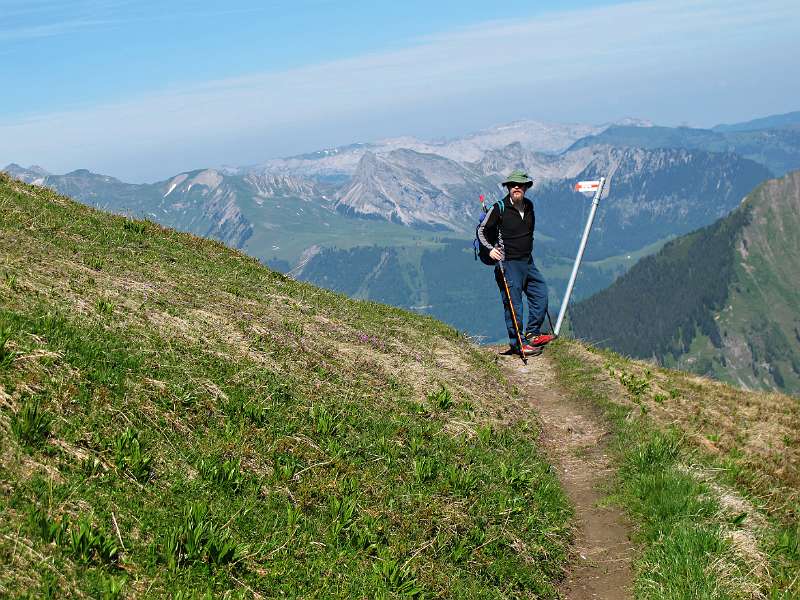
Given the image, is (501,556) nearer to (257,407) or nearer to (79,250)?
(257,407)

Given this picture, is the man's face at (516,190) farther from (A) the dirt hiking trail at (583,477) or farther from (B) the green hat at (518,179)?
(A) the dirt hiking trail at (583,477)

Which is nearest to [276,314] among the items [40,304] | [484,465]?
[40,304]

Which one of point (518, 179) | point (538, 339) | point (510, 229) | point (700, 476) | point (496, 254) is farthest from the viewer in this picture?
point (538, 339)

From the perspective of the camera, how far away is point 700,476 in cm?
1098

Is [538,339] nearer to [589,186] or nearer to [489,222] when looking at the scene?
[489,222]

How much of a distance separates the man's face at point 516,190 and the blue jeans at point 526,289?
1.73 metres

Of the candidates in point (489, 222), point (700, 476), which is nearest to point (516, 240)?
point (489, 222)

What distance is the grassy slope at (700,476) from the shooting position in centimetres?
812

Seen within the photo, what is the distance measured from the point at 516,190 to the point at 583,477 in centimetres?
847

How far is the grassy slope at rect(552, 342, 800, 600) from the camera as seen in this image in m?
8.12

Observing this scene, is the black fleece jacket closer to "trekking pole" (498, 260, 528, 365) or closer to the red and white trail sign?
"trekking pole" (498, 260, 528, 365)

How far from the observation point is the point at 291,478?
8.58 metres

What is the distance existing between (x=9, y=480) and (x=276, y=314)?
9.49m

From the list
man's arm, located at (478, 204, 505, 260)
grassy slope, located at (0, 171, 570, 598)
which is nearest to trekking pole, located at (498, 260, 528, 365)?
man's arm, located at (478, 204, 505, 260)
